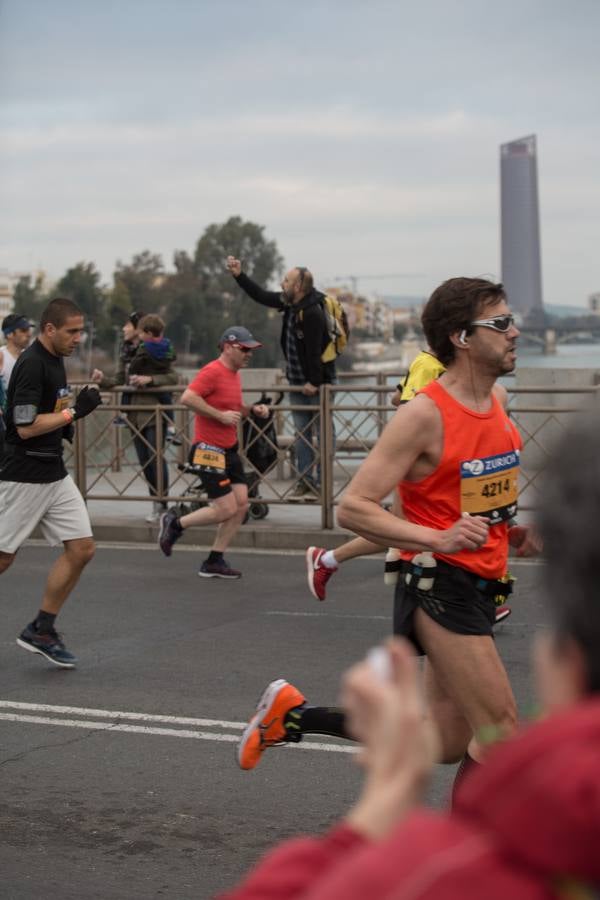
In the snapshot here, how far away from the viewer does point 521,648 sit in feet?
26.1

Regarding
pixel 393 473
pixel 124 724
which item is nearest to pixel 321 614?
pixel 124 724

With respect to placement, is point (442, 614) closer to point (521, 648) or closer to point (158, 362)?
point (521, 648)

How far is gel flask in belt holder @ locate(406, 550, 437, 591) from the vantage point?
13.8 ft

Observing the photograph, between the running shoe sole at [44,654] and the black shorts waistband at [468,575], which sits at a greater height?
the black shorts waistband at [468,575]

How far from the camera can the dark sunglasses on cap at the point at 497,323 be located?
14.7 ft

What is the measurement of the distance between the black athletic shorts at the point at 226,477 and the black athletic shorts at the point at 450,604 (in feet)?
21.0

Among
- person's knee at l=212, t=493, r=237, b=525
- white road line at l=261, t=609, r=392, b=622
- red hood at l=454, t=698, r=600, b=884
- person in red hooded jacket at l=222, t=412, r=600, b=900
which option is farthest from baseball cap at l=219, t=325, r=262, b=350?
red hood at l=454, t=698, r=600, b=884

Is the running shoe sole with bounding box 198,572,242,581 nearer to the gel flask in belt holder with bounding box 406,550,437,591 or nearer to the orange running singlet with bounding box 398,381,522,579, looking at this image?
the orange running singlet with bounding box 398,381,522,579

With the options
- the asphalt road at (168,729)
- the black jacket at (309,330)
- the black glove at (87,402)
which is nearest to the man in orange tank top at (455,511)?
the asphalt road at (168,729)

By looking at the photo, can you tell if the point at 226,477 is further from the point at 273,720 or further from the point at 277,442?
the point at 273,720

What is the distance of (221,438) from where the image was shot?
10.6 m

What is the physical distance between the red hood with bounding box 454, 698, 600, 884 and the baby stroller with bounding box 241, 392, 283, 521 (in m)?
11.5

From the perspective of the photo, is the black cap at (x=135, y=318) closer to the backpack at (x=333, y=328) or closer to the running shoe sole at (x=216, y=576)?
A: the backpack at (x=333, y=328)

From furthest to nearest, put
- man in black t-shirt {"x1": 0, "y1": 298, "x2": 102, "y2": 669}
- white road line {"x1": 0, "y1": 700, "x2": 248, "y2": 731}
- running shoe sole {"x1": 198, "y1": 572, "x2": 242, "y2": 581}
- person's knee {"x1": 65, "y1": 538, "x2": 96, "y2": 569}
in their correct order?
running shoe sole {"x1": 198, "y1": 572, "x2": 242, "y2": 581} < person's knee {"x1": 65, "y1": 538, "x2": 96, "y2": 569} < man in black t-shirt {"x1": 0, "y1": 298, "x2": 102, "y2": 669} < white road line {"x1": 0, "y1": 700, "x2": 248, "y2": 731}
